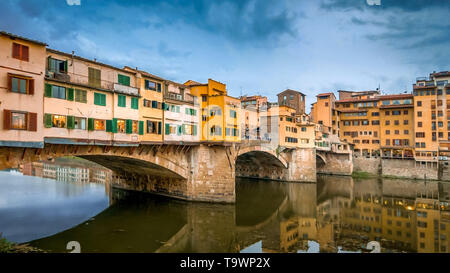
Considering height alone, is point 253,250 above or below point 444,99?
below

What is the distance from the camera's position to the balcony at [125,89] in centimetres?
2256

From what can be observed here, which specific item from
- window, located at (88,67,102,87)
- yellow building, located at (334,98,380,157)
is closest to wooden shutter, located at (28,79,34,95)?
window, located at (88,67,102,87)

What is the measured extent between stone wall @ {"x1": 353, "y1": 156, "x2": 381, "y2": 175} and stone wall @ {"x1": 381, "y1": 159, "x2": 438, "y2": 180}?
125 cm

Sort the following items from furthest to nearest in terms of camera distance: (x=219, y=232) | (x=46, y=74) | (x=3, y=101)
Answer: (x=219, y=232)
(x=46, y=74)
(x=3, y=101)

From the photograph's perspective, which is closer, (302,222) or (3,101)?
(3,101)

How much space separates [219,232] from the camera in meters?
22.4

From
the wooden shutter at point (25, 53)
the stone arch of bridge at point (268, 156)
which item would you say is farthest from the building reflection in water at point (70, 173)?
the wooden shutter at point (25, 53)

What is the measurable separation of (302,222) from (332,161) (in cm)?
3868

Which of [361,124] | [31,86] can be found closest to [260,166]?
[361,124]

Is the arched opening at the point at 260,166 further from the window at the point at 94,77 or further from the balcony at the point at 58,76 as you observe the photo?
the balcony at the point at 58,76

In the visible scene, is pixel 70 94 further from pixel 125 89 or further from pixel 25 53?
pixel 125 89

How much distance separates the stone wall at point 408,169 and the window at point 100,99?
56.3 metres
